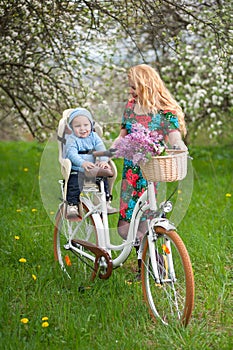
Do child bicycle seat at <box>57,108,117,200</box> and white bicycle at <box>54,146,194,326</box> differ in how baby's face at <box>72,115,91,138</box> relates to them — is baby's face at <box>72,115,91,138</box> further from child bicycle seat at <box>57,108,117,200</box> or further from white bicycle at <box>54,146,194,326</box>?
white bicycle at <box>54,146,194,326</box>

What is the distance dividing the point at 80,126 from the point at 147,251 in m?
0.96

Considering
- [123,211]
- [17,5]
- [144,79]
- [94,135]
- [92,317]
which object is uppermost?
[17,5]

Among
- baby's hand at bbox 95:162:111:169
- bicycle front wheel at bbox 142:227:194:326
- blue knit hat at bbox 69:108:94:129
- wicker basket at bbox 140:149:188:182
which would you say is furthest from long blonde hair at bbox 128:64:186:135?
bicycle front wheel at bbox 142:227:194:326

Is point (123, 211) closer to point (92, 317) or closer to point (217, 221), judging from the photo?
point (92, 317)

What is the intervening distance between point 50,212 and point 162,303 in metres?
→ 1.19

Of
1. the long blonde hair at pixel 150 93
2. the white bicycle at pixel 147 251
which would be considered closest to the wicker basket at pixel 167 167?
the white bicycle at pixel 147 251

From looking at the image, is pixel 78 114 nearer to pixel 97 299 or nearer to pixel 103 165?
pixel 103 165

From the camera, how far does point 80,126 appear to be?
431 centimetres

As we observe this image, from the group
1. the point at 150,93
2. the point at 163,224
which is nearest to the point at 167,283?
the point at 163,224

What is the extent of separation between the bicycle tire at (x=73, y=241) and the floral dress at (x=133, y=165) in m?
0.26

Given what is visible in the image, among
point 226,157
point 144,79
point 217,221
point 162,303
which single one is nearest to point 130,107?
point 144,79

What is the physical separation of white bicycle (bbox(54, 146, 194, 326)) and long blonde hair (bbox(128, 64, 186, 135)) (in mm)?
530

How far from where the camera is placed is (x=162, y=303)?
405cm

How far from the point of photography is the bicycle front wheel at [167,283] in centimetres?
366
